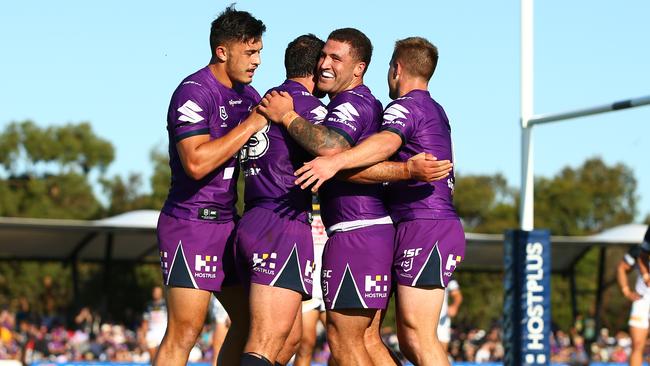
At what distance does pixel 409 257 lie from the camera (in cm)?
775

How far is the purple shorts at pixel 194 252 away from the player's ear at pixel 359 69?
143 centimetres

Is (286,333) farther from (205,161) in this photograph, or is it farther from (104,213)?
(104,213)

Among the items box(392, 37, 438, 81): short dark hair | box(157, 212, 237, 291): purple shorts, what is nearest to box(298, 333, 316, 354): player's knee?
box(157, 212, 237, 291): purple shorts

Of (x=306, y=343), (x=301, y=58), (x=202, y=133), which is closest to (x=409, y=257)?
(x=301, y=58)

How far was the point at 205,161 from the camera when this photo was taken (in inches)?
285

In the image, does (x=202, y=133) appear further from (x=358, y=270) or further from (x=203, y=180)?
(x=358, y=270)

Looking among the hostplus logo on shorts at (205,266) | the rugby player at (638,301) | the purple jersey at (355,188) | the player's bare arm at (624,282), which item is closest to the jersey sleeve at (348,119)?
the purple jersey at (355,188)

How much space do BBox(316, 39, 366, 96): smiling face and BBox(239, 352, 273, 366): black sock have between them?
192cm

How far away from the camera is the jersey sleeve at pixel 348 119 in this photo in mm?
7352

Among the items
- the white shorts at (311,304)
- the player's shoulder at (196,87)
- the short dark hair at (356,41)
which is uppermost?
the short dark hair at (356,41)

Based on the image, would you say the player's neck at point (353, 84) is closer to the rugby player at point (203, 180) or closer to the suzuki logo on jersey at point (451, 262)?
the rugby player at point (203, 180)

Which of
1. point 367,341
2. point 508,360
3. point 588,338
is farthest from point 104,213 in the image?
point 367,341

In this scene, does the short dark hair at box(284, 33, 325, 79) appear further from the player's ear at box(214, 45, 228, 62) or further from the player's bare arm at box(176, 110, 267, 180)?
the player's bare arm at box(176, 110, 267, 180)

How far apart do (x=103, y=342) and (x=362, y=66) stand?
18.8 m
